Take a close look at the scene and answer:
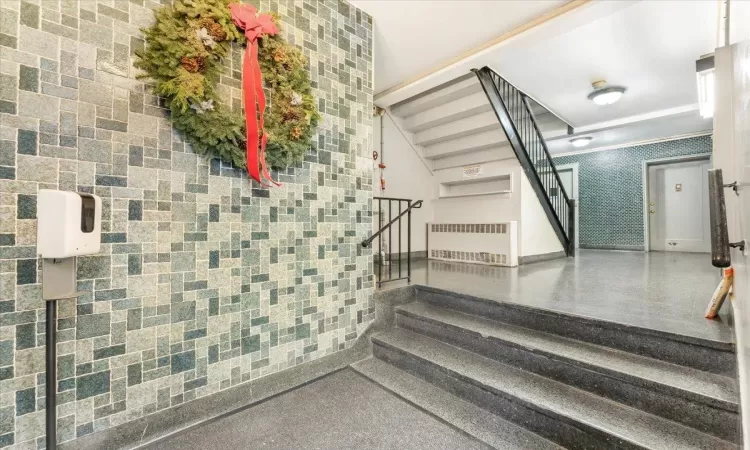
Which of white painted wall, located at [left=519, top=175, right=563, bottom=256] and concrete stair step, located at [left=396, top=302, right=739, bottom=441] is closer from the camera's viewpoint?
concrete stair step, located at [left=396, top=302, right=739, bottom=441]

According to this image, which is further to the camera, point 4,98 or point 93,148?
point 93,148

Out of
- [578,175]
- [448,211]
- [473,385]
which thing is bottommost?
[473,385]

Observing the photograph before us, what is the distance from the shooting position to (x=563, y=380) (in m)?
1.70

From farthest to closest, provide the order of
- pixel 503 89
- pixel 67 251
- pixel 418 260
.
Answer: pixel 418 260 → pixel 503 89 → pixel 67 251

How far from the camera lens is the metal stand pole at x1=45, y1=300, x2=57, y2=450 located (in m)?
1.22

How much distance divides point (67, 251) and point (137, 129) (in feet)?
2.14

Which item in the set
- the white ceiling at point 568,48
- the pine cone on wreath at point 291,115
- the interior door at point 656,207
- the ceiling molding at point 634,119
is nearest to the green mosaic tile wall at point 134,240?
the pine cone on wreath at point 291,115

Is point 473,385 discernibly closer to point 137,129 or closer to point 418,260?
point 137,129

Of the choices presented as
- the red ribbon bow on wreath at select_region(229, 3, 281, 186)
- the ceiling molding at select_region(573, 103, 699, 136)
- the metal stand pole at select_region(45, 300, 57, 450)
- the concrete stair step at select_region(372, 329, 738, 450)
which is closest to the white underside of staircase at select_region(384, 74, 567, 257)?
the ceiling molding at select_region(573, 103, 699, 136)

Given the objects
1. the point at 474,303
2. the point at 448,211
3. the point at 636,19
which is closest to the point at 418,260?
the point at 448,211

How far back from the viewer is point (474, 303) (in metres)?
2.44

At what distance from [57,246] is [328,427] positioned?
4.67ft

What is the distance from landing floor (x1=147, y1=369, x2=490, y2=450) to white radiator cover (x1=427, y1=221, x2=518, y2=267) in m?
2.96

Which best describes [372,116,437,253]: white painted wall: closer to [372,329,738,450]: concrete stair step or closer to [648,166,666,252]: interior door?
[372,329,738,450]: concrete stair step
